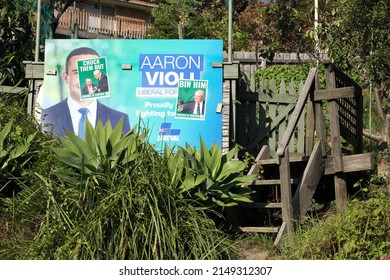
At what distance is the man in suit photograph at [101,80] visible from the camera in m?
10.2

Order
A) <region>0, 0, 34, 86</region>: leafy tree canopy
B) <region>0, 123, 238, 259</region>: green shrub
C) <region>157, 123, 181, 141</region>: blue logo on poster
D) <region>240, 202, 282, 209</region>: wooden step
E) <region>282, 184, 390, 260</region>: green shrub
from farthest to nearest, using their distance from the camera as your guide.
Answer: <region>0, 0, 34, 86</region>: leafy tree canopy
<region>157, 123, 181, 141</region>: blue logo on poster
<region>240, 202, 282, 209</region>: wooden step
<region>282, 184, 390, 260</region>: green shrub
<region>0, 123, 238, 259</region>: green shrub

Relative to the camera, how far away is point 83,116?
1016cm

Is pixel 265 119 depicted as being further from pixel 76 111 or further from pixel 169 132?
pixel 76 111

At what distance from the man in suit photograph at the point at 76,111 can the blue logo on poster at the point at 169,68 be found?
64 cm

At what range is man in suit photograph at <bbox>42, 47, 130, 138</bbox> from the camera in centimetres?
1005

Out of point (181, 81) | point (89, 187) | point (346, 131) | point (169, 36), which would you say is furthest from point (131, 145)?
point (169, 36)

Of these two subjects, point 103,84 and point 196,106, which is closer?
point 196,106

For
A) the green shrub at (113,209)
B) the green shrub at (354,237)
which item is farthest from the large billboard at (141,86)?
the green shrub at (354,237)

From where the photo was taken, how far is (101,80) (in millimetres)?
10219

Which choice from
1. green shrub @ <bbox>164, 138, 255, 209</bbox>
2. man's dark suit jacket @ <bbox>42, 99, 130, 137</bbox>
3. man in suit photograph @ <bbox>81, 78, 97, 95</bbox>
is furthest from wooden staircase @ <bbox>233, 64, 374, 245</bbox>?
man in suit photograph @ <bbox>81, 78, 97, 95</bbox>

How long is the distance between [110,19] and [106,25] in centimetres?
94

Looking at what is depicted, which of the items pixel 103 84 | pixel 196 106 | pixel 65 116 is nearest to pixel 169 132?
pixel 196 106

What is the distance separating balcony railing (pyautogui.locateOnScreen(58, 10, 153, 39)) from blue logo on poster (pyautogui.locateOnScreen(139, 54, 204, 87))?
88.7 feet

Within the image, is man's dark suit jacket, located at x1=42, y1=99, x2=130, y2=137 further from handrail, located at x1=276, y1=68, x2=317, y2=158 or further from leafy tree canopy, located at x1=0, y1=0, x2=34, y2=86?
handrail, located at x1=276, y1=68, x2=317, y2=158
